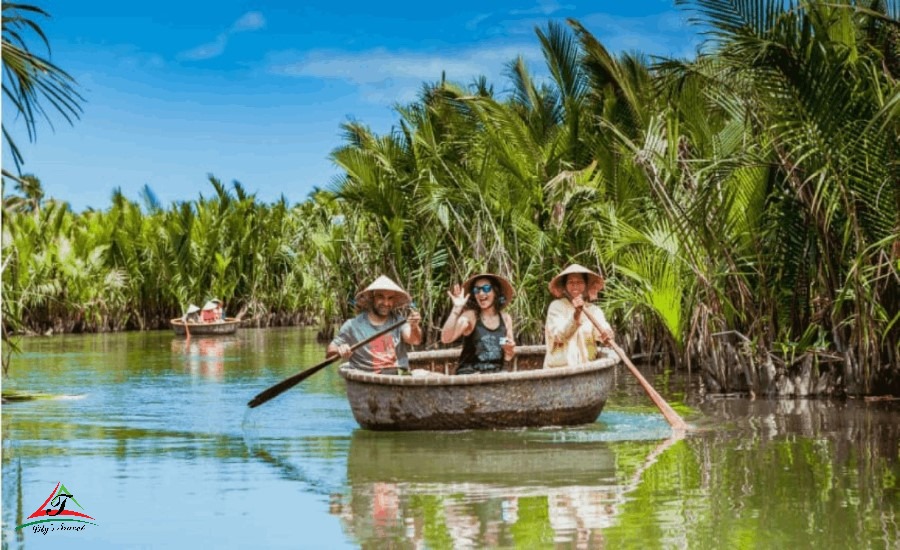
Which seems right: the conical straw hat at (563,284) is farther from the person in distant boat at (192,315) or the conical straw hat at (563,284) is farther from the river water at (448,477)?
the person in distant boat at (192,315)

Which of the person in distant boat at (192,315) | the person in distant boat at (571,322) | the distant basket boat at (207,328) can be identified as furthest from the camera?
the person in distant boat at (192,315)

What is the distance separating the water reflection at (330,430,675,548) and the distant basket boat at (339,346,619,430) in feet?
0.43

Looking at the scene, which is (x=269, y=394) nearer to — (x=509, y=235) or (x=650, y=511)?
(x=650, y=511)

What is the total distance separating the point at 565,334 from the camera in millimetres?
10906

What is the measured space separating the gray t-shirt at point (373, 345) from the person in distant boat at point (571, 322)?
1.28 metres

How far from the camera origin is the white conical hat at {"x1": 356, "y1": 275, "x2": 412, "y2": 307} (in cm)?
1091

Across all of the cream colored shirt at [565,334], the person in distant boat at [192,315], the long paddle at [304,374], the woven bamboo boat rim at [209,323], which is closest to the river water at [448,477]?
the long paddle at [304,374]

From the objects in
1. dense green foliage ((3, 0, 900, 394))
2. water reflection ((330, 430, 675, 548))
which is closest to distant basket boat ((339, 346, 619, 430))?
water reflection ((330, 430, 675, 548))

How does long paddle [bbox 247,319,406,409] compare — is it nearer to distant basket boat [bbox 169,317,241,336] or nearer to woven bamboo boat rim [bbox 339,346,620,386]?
woven bamboo boat rim [bbox 339,346,620,386]

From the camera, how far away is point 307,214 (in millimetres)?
31031

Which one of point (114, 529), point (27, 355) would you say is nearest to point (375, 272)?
point (27, 355)

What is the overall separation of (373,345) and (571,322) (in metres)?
1.69

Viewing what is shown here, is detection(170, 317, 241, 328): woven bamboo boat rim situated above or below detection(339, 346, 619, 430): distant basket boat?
above

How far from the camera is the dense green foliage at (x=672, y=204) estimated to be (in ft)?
35.4
